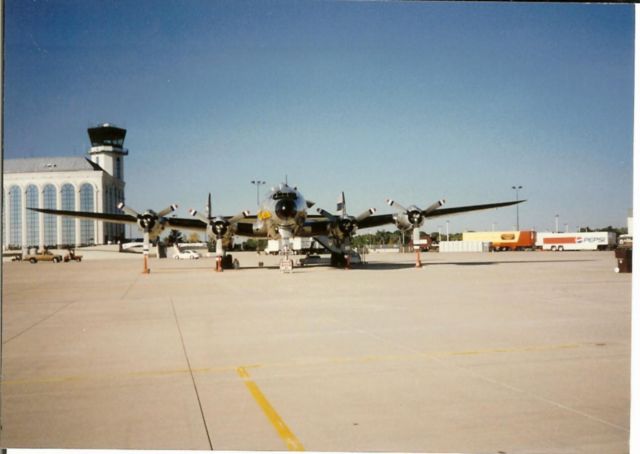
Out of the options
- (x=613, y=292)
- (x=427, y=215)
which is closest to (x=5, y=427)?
(x=613, y=292)

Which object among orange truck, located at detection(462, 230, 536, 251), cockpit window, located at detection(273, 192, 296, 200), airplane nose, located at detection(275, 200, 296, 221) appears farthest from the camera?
orange truck, located at detection(462, 230, 536, 251)

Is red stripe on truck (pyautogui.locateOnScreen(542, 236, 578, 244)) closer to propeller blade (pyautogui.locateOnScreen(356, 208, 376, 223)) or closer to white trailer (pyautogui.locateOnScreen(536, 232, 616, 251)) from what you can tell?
white trailer (pyautogui.locateOnScreen(536, 232, 616, 251))

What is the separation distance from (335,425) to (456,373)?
2345 mm

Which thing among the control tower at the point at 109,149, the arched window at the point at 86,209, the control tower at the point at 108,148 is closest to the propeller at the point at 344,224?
the arched window at the point at 86,209

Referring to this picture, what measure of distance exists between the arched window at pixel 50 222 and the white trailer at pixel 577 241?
71.6 m

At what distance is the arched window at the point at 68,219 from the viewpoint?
67.4 meters

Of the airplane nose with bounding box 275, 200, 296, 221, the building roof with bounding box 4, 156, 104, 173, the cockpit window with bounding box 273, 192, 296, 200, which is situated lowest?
the airplane nose with bounding box 275, 200, 296, 221

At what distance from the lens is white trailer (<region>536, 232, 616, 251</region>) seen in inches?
2948

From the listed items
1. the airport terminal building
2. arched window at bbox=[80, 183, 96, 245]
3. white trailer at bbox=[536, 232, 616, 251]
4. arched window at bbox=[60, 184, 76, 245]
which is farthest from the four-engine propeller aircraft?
white trailer at bbox=[536, 232, 616, 251]

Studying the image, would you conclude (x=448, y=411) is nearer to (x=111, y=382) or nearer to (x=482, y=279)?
(x=111, y=382)

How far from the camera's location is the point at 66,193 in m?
70.5

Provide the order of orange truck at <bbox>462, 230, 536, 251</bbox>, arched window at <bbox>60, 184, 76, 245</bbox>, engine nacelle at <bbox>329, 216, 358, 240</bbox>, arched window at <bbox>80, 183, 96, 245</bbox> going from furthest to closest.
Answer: orange truck at <bbox>462, 230, 536, 251</bbox>, arched window at <bbox>80, 183, 96, 245</bbox>, arched window at <bbox>60, 184, 76, 245</bbox>, engine nacelle at <bbox>329, 216, 358, 240</bbox>

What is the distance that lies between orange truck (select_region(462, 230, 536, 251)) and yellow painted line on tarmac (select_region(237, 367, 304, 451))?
271ft

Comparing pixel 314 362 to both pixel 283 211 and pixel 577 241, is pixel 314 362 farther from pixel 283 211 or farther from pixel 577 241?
pixel 577 241
